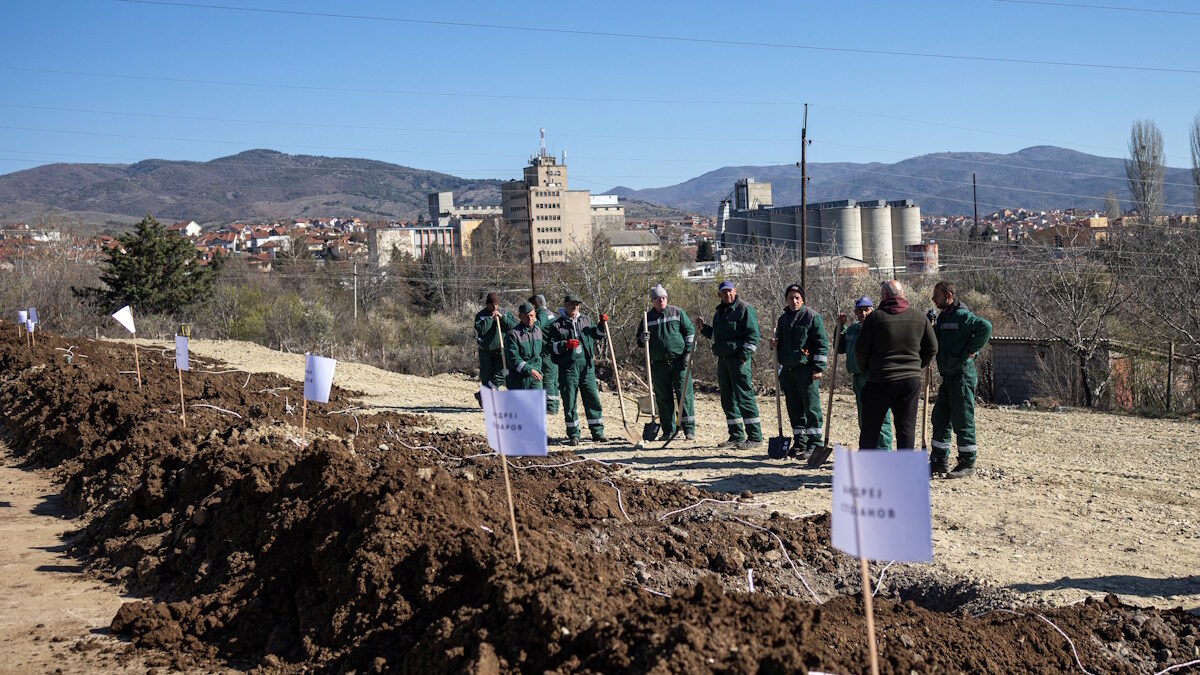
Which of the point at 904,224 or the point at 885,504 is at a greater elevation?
the point at 904,224

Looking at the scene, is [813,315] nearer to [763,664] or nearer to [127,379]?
[763,664]

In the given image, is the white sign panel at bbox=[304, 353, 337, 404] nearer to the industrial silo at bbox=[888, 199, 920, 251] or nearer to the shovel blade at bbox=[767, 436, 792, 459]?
the shovel blade at bbox=[767, 436, 792, 459]

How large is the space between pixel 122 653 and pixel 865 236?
265 ft

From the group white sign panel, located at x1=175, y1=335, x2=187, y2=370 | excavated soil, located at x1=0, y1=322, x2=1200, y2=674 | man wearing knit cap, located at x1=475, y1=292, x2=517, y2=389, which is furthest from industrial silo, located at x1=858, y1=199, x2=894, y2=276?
excavated soil, located at x1=0, y1=322, x2=1200, y2=674

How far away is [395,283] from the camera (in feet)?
195

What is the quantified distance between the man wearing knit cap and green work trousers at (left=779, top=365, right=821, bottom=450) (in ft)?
14.0

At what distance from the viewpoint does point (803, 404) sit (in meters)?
11.5

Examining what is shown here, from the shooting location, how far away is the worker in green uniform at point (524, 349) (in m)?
13.6

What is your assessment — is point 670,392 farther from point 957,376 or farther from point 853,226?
point 853,226

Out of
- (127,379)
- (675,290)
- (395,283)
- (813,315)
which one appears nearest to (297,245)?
(395,283)

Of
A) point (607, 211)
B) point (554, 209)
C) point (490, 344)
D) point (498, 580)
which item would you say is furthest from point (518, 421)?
point (607, 211)

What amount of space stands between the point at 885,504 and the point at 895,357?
5.45 meters

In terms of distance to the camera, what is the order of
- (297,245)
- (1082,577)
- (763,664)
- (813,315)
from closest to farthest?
(763,664), (1082,577), (813,315), (297,245)

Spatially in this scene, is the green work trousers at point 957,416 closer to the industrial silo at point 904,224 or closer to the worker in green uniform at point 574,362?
the worker in green uniform at point 574,362
